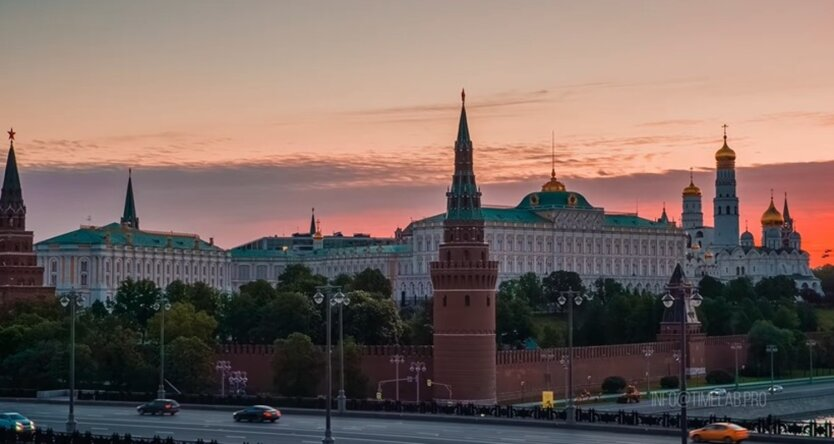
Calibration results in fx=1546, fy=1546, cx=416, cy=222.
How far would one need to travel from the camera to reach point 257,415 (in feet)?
250

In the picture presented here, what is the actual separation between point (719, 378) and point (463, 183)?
43806 millimetres

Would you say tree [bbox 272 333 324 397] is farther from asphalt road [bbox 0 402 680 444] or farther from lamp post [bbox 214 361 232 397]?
asphalt road [bbox 0 402 680 444]

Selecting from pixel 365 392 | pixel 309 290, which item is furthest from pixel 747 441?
pixel 309 290

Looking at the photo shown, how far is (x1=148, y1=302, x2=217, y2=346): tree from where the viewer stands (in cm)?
11731

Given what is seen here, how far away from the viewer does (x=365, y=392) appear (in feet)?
349

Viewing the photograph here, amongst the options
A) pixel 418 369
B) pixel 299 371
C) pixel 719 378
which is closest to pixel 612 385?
pixel 719 378

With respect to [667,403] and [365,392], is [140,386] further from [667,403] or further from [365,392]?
[667,403]

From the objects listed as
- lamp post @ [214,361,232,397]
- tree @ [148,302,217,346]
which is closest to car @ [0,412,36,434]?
lamp post @ [214,361,232,397]

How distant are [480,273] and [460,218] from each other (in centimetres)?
434

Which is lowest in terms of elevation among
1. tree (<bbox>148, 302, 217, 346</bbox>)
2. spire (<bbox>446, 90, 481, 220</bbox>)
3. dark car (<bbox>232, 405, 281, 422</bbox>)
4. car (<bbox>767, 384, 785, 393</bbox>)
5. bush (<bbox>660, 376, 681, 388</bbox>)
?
car (<bbox>767, 384, 785, 393</bbox>)

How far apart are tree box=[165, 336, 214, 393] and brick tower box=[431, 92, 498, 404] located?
16167 millimetres

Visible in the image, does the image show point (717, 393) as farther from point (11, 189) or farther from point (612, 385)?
point (11, 189)

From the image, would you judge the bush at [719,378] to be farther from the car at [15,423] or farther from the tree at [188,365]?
the car at [15,423]

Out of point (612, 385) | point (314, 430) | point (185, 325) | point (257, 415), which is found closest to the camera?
point (314, 430)
